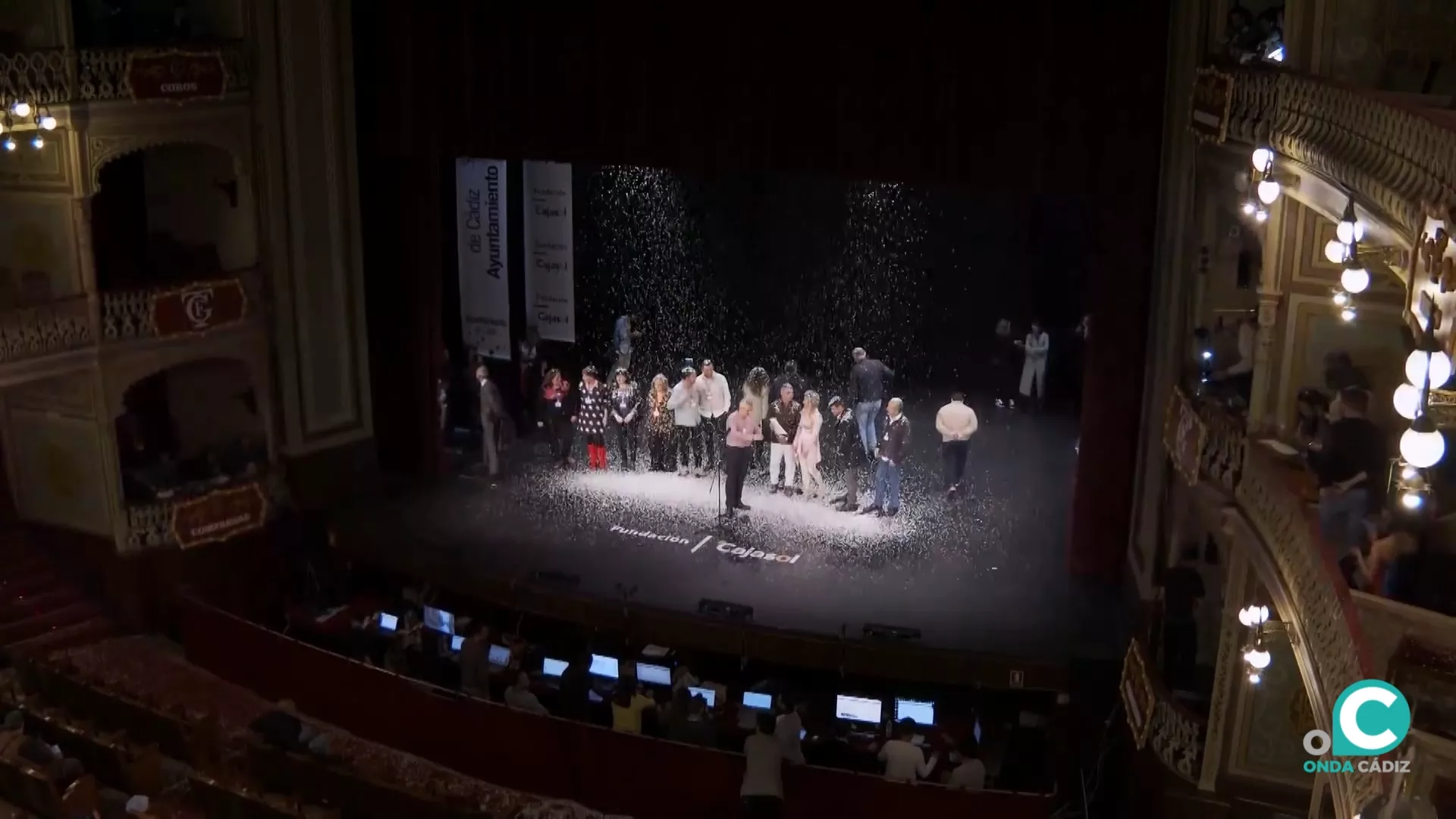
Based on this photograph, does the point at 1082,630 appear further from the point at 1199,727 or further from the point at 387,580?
the point at 387,580

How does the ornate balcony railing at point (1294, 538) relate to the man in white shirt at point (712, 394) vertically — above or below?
above

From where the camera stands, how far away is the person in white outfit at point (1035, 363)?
18594mm

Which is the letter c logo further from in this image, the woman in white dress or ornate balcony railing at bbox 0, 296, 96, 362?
ornate balcony railing at bbox 0, 296, 96, 362

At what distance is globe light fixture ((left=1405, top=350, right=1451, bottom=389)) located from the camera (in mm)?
5156

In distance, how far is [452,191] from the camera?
62.4 feet

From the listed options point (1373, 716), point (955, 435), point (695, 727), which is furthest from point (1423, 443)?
point (955, 435)

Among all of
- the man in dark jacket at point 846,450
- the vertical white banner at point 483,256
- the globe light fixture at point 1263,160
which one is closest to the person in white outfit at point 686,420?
the man in dark jacket at point 846,450

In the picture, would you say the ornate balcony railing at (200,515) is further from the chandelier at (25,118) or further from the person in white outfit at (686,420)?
the person in white outfit at (686,420)

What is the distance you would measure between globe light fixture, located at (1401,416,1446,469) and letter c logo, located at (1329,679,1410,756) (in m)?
A: 1.52

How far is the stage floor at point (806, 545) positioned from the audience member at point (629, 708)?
1.37 m

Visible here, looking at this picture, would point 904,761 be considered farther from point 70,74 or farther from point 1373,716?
point 70,74

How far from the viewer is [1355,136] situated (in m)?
7.63

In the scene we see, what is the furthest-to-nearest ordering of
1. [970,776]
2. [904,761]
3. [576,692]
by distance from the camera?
[576,692], [904,761], [970,776]

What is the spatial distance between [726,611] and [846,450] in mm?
4428
